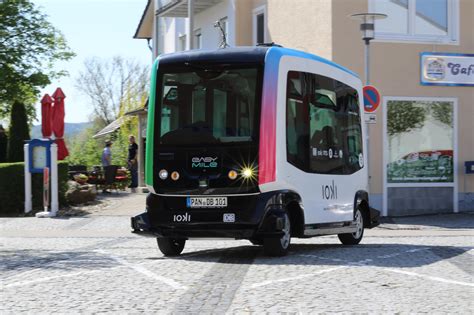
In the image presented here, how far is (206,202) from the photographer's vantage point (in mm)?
12117

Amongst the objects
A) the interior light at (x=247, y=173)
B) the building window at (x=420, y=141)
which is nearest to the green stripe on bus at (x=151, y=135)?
the interior light at (x=247, y=173)

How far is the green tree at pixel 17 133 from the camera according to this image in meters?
25.8

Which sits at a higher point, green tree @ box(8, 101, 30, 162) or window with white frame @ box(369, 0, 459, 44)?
A: window with white frame @ box(369, 0, 459, 44)

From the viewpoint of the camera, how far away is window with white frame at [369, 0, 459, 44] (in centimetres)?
2308

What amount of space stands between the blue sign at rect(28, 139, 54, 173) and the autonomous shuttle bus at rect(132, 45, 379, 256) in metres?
10.2

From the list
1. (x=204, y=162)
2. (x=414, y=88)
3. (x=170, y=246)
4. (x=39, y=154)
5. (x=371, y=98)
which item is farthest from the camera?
(x=414, y=88)

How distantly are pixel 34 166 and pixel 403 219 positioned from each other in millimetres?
9132

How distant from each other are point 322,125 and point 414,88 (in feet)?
34.6

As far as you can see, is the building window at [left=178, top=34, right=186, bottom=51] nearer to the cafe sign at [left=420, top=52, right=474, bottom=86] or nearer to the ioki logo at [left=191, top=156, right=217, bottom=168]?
the cafe sign at [left=420, top=52, right=474, bottom=86]

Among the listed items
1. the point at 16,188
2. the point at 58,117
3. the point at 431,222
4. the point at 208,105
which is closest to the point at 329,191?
the point at 208,105

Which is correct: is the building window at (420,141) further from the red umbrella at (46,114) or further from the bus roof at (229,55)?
the bus roof at (229,55)

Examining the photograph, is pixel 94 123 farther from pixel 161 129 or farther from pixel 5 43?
pixel 161 129

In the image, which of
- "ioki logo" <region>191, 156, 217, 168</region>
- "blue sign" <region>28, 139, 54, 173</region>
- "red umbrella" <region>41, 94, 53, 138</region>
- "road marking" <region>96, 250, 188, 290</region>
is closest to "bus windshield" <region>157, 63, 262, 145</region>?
"ioki logo" <region>191, 156, 217, 168</region>

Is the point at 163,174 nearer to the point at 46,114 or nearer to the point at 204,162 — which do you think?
the point at 204,162
